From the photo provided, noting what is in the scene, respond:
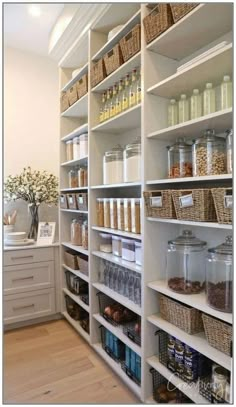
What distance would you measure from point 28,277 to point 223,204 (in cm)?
199

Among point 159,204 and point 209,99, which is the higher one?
point 209,99

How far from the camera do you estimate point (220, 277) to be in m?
1.24

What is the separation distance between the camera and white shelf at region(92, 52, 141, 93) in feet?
5.00

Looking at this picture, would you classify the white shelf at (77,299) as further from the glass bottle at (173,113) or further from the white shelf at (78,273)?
the glass bottle at (173,113)

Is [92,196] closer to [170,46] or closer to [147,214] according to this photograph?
[147,214]

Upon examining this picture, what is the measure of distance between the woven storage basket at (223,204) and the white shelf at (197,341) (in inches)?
22.1

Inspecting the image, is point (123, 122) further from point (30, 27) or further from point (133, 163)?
point (30, 27)

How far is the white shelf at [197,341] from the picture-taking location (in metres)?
1.06

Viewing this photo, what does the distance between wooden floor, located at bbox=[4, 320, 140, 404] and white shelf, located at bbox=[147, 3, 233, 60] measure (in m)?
2.00

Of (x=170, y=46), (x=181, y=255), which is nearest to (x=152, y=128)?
(x=170, y=46)

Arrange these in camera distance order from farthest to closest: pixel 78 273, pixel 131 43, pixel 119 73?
pixel 78 273
pixel 119 73
pixel 131 43

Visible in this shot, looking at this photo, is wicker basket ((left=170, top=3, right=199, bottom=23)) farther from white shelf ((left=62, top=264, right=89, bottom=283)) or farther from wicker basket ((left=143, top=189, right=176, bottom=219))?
white shelf ((left=62, top=264, right=89, bottom=283))

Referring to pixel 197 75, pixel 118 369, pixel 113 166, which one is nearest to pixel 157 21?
pixel 197 75

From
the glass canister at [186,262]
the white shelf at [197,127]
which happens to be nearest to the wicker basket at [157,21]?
the white shelf at [197,127]
